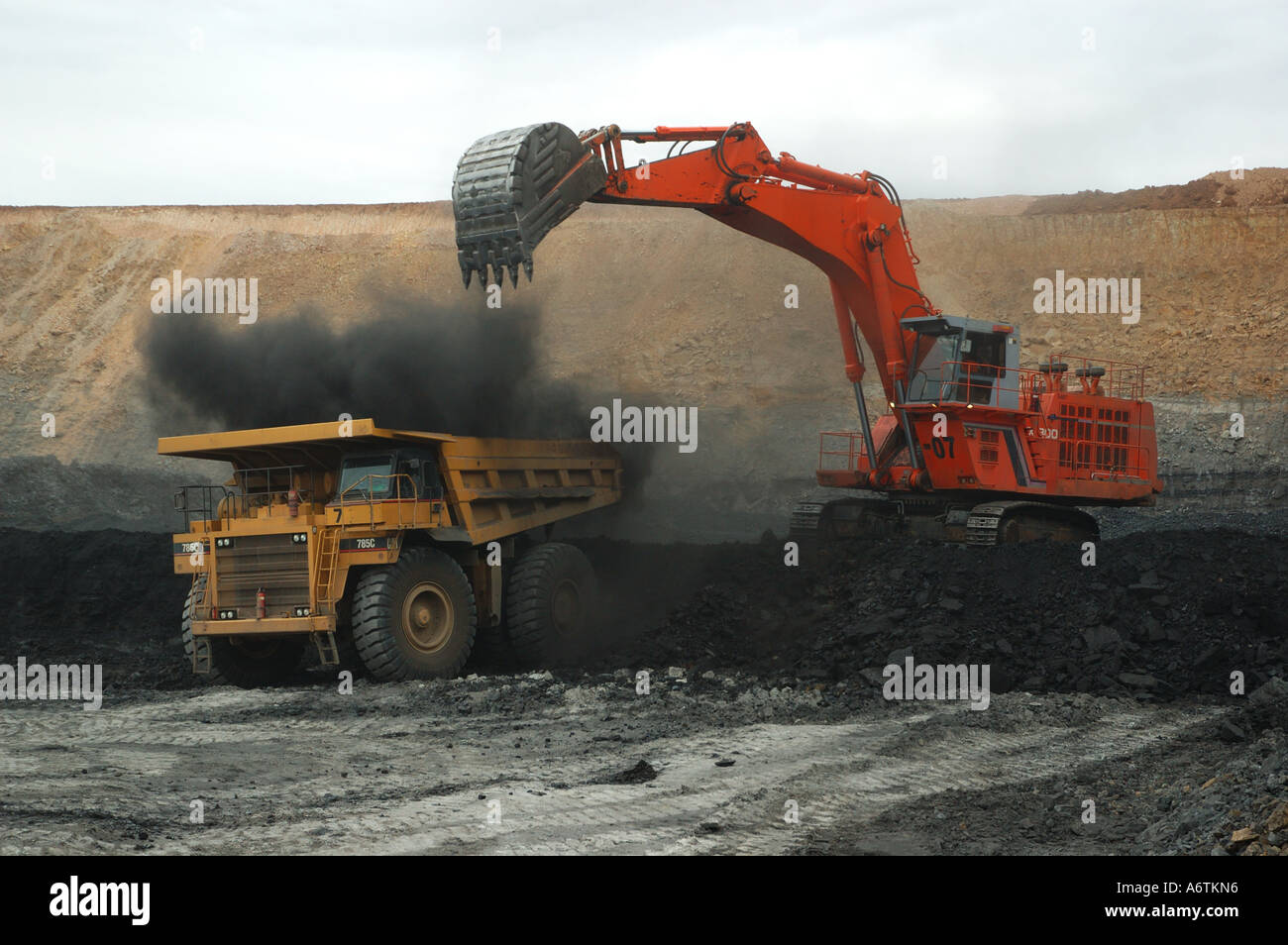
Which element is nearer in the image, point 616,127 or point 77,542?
point 616,127

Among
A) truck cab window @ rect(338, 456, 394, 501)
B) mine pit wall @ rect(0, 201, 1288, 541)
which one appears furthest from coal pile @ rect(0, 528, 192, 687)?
mine pit wall @ rect(0, 201, 1288, 541)

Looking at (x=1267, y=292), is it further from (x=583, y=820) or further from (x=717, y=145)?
(x=583, y=820)

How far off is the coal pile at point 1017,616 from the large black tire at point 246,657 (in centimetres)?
371

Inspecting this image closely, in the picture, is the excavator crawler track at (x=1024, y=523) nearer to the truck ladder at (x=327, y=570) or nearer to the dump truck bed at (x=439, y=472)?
the dump truck bed at (x=439, y=472)

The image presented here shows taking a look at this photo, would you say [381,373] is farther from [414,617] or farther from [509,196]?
[509,196]

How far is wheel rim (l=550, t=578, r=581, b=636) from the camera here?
49.5 feet

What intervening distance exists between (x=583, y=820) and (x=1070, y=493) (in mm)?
10850

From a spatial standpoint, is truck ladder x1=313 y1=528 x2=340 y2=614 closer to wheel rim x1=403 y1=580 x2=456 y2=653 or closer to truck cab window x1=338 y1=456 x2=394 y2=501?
truck cab window x1=338 y1=456 x2=394 y2=501

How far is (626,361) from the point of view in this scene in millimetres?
41312

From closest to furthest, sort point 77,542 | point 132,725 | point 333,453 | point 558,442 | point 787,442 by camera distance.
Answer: point 132,725, point 333,453, point 558,442, point 77,542, point 787,442

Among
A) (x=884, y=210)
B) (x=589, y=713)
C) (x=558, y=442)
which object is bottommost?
(x=589, y=713)

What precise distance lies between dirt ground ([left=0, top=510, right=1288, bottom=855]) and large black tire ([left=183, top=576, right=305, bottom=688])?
1.07ft

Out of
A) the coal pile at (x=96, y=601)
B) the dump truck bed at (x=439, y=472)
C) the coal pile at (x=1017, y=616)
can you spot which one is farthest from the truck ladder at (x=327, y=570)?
the coal pile at (x=1017, y=616)

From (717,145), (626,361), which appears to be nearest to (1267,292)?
(626,361)
